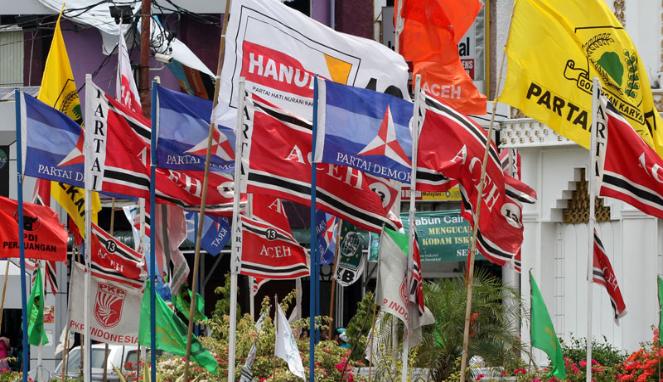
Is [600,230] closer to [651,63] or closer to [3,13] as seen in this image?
[651,63]

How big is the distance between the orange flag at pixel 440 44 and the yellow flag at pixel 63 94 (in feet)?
13.7

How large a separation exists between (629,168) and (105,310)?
6473 mm

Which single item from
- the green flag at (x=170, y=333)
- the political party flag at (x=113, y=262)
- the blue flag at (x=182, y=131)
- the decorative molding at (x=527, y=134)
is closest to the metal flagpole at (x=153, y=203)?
the blue flag at (x=182, y=131)

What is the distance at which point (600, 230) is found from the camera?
23719 mm

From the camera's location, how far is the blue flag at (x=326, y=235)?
24138mm

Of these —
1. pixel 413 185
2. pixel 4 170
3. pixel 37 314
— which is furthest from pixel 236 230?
pixel 4 170

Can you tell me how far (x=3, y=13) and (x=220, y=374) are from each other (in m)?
20.1

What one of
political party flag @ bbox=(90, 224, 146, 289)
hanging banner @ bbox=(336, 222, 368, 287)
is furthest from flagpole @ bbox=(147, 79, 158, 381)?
hanging banner @ bbox=(336, 222, 368, 287)

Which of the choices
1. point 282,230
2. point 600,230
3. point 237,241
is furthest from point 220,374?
point 600,230

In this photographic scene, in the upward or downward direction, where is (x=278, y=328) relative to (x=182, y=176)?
downward

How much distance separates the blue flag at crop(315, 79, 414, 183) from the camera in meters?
17.3

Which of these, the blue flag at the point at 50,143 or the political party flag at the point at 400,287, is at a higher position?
the blue flag at the point at 50,143

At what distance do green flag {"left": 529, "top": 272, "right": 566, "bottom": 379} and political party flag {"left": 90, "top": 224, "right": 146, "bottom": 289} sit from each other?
4851 millimetres

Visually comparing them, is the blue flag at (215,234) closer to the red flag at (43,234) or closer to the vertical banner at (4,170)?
the red flag at (43,234)
